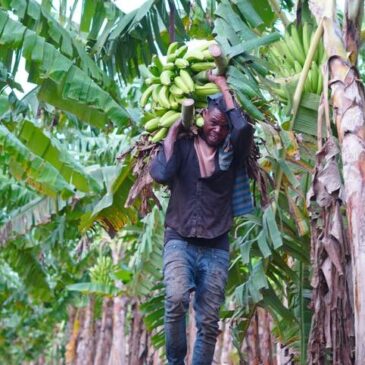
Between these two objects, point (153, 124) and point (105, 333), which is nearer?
point (153, 124)

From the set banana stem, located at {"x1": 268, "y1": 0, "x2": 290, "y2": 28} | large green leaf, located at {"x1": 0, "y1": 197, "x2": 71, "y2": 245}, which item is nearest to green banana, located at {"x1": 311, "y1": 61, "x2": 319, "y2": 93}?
banana stem, located at {"x1": 268, "y1": 0, "x2": 290, "y2": 28}

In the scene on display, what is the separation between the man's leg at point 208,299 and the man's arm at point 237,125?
516mm

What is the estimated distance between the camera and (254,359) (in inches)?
232

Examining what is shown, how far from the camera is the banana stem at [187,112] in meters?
3.59

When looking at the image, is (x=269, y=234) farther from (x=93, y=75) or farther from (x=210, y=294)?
(x=93, y=75)

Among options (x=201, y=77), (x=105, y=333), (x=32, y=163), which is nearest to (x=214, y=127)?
(x=201, y=77)

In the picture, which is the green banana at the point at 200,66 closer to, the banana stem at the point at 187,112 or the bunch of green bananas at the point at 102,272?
the banana stem at the point at 187,112

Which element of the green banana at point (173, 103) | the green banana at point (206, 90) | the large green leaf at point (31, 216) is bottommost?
the green banana at point (173, 103)

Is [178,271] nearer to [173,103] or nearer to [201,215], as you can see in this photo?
[201,215]

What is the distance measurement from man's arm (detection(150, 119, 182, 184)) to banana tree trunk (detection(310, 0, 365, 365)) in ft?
2.63

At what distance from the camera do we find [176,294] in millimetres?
3621

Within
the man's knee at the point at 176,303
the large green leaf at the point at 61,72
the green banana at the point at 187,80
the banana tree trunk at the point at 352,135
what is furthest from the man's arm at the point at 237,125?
the large green leaf at the point at 61,72

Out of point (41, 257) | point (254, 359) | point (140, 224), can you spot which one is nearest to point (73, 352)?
point (41, 257)

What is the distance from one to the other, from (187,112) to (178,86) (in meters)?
0.19
